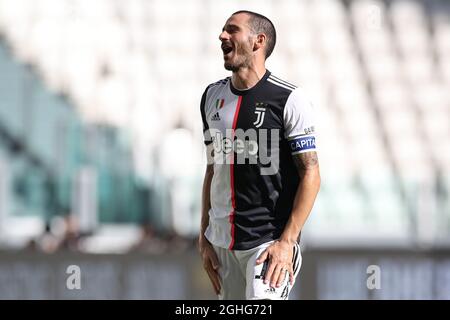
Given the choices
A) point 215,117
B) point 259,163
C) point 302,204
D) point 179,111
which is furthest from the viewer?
point 179,111

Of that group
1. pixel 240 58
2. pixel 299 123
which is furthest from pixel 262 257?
pixel 240 58

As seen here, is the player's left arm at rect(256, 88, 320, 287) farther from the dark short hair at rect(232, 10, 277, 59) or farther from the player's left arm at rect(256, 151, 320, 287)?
the dark short hair at rect(232, 10, 277, 59)

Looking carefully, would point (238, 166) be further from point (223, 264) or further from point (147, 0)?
point (147, 0)

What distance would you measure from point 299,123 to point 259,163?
0.72 ft

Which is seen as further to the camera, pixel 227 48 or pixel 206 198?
pixel 206 198

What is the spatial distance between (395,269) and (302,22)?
25916mm

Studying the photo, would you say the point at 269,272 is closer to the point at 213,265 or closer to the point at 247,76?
the point at 213,265

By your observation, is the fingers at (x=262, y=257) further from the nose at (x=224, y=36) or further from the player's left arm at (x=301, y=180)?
the nose at (x=224, y=36)

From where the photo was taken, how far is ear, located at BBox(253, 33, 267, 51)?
11.6ft

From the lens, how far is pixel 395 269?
26.3ft

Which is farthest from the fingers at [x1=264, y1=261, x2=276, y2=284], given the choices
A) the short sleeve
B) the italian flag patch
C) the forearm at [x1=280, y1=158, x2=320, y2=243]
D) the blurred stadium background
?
the blurred stadium background

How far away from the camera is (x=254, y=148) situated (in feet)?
11.7

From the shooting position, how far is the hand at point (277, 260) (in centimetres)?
352
